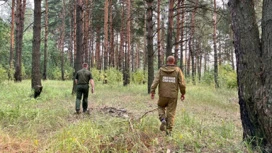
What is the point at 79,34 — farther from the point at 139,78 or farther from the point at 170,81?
the point at 139,78

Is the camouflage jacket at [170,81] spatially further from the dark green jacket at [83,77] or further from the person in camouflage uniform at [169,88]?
the dark green jacket at [83,77]

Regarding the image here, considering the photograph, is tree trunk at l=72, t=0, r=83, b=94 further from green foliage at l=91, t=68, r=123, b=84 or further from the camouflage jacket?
the camouflage jacket

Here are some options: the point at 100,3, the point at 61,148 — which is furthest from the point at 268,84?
the point at 100,3

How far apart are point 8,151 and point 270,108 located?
15.1 feet

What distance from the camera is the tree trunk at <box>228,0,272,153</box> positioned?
421cm

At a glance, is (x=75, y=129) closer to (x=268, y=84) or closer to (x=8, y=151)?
(x=8, y=151)

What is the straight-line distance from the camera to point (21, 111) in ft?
24.6

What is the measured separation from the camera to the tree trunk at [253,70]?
166 inches

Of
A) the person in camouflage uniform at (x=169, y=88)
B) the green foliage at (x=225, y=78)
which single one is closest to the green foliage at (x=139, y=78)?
the green foliage at (x=225, y=78)

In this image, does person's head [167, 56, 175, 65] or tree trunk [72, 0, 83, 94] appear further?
tree trunk [72, 0, 83, 94]

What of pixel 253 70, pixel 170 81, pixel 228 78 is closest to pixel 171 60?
pixel 170 81

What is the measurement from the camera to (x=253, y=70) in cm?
442

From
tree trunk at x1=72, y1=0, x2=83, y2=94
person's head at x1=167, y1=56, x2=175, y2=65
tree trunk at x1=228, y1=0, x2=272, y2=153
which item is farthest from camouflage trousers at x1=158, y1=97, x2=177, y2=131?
tree trunk at x1=72, y1=0, x2=83, y2=94

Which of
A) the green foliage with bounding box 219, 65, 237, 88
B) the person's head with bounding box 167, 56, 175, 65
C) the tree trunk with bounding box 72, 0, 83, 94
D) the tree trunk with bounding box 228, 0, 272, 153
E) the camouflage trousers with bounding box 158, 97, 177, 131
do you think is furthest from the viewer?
the green foliage with bounding box 219, 65, 237, 88
